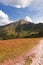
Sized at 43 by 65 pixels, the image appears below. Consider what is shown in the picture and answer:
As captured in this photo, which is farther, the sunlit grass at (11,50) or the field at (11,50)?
the sunlit grass at (11,50)

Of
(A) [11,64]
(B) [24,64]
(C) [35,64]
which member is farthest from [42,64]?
(A) [11,64]

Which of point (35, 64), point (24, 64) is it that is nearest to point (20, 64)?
point (24, 64)

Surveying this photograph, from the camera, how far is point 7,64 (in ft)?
62.1

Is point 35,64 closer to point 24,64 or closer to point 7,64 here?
point 24,64

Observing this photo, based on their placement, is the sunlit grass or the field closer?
the field

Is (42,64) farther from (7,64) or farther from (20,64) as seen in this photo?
(7,64)

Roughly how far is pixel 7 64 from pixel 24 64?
188cm

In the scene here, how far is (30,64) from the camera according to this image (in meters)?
18.8

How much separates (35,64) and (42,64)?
2.48ft

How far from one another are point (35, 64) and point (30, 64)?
62cm

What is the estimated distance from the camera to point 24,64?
61.4ft

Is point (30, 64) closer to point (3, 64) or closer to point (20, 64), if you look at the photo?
point (20, 64)

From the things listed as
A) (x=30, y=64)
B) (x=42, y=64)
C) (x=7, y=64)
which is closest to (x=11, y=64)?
Result: (x=7, y=64)

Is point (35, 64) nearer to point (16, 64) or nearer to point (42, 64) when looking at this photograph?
point (42, 64)
